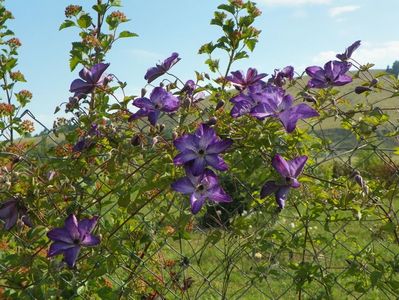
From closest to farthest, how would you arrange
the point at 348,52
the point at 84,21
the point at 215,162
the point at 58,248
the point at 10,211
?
the point at 215,162, the point at 58,248, the point at 10,211, the point at 348,52, the point at 84,21

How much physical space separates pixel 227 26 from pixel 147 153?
1186mm

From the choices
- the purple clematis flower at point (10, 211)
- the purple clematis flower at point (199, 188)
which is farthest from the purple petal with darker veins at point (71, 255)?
the purple clematis flower at point (199, 188)

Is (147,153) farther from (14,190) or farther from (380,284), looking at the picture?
(380,284)

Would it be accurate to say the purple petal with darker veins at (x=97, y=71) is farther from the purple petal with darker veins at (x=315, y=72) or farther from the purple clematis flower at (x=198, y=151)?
the purple petal with darker veins at (x=315, y=72)

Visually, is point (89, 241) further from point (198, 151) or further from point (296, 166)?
point (296, 166)

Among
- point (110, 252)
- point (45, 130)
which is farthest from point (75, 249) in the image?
point (45, 130)

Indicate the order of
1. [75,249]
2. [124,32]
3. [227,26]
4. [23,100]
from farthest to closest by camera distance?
[23,100] < [124,32] < [227,26] < [75,249]

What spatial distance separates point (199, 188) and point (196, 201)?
0.12 ft

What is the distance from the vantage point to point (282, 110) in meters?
1.43

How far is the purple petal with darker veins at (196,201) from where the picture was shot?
143cm

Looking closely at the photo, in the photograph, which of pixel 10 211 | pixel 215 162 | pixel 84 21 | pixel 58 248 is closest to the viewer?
pixel 215 162

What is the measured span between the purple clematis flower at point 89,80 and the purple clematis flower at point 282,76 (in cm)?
52

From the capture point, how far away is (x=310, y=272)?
72.5 inches

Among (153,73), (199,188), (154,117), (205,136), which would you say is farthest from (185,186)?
(153,73)
